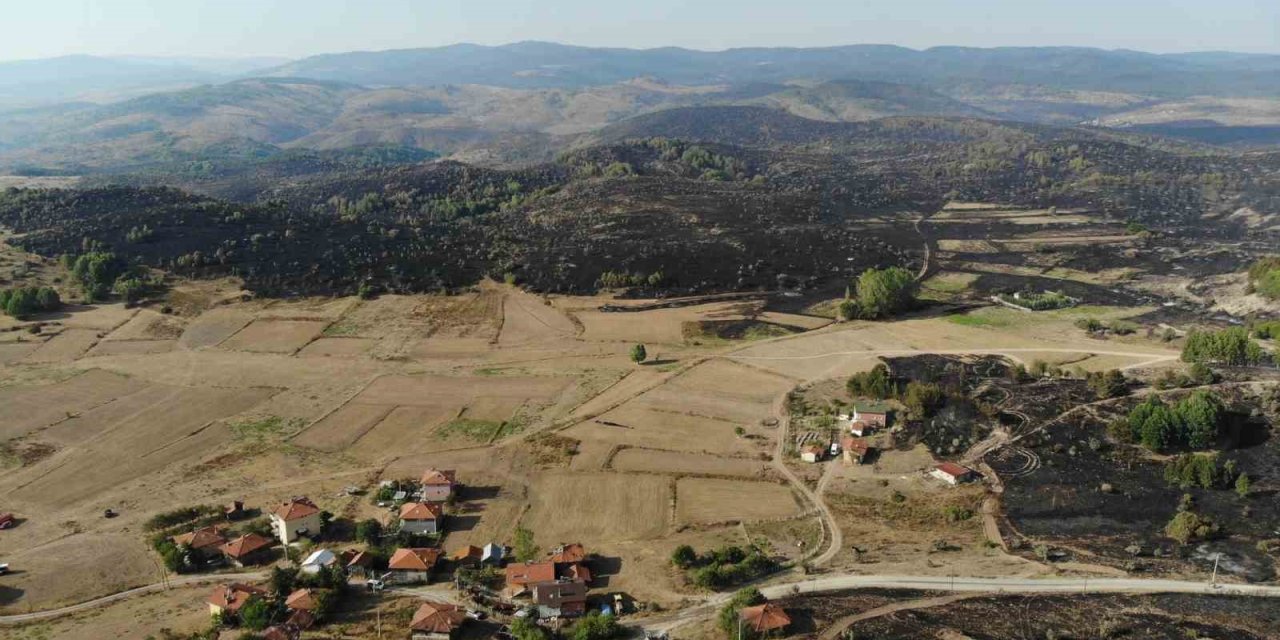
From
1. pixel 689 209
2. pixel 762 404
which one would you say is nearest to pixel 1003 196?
pixel 689 209

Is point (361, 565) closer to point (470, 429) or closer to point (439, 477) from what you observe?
point (439, 477)

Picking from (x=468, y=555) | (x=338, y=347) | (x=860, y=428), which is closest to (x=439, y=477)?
(x=468, y=555)

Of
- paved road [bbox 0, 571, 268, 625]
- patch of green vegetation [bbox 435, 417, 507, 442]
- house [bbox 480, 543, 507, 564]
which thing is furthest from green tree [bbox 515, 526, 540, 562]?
patch of green vegetation [bbox 435, 417, 507, 442]

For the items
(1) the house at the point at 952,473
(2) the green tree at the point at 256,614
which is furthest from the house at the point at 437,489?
(1) the house at the point at 952,473

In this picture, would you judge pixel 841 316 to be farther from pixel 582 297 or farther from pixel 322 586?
pixel 322 586

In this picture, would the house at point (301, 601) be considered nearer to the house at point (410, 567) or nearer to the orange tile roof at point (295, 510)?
the house at point (410, 567)

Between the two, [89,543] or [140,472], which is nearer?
[89,543]
